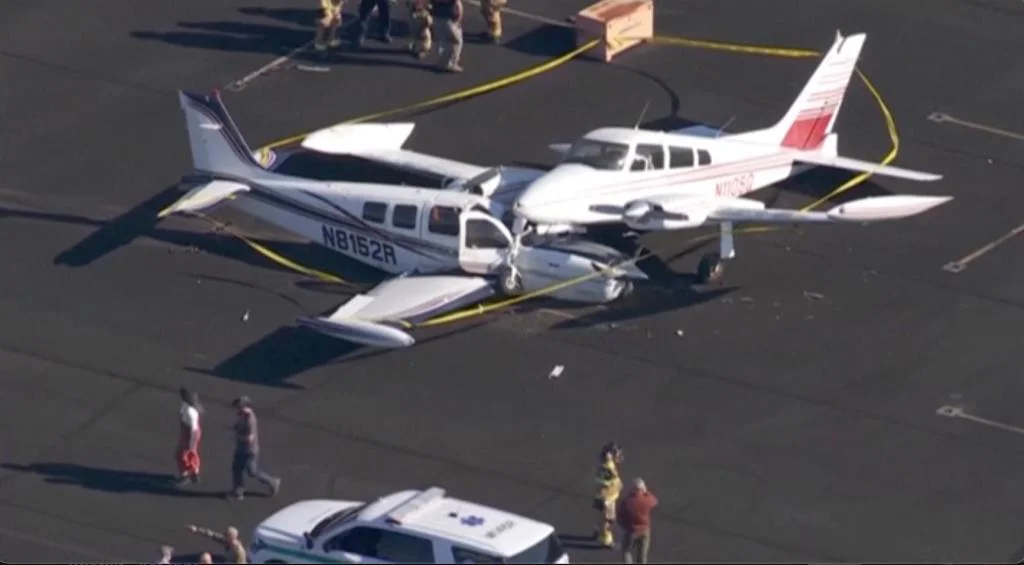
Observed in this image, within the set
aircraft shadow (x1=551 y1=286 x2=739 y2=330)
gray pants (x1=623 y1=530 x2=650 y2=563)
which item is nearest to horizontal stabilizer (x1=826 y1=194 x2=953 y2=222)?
aircraft shadow (x1=551 y1=286 x2=739 y2=330)

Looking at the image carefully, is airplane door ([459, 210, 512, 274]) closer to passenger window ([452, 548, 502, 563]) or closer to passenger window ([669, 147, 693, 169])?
passenger window ([669, 147, 693, 169])

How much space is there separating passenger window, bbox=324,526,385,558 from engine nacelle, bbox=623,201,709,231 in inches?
420

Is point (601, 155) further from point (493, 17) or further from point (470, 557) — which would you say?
point (470, 557)

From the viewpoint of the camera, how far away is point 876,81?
50.4 meters

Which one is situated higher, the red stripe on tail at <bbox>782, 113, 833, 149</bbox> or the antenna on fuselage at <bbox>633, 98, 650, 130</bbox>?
the red stripe on tail at <bbox>782, 113, 833, 149</bbox>

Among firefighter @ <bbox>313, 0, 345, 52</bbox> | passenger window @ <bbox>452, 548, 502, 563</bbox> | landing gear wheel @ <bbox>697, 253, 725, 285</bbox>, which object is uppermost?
firefighter @ <bbox>313, 0, 345, 52</bbox>

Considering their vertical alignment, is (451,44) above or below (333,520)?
above

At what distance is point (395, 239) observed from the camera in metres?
43.3

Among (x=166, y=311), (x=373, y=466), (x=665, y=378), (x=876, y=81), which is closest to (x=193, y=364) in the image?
(x=166, y=311)

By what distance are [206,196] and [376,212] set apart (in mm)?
3029

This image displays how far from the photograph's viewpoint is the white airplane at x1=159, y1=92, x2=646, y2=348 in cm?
4188

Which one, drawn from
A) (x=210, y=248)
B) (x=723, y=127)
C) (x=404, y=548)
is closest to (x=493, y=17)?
(x=723, y=127)

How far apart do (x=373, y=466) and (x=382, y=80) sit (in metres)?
13.3

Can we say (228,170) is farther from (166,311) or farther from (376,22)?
(376,22)
